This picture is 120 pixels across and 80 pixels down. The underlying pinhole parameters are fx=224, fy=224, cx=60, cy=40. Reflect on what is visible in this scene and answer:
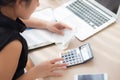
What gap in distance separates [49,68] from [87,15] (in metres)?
0.37

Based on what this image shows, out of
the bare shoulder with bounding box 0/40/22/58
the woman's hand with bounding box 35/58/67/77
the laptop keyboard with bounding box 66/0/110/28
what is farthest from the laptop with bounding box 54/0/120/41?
the bare shoulder with bounding box 0/40/22/58

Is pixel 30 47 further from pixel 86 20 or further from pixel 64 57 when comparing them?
pixel 86 20

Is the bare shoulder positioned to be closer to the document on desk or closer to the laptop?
the document on desk

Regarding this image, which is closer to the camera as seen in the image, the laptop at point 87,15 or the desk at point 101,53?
the desk at point 101,53

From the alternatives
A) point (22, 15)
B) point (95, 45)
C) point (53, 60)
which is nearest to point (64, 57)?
point (53, 60)

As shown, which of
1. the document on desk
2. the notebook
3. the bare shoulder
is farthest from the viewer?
the document on desk

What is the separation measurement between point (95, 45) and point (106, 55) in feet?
0.25

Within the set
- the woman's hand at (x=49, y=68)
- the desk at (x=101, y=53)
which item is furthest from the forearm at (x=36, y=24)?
the woman's hand at (x=49, y=68)

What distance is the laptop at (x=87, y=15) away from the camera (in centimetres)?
106

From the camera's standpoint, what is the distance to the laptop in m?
1.06

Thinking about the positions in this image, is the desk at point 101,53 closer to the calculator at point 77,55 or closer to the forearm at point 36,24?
the calculator at point 77,55

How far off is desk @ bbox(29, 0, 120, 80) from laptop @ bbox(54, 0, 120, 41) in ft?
0.10

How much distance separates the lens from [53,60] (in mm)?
947

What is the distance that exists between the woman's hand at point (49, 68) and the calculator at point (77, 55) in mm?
33
